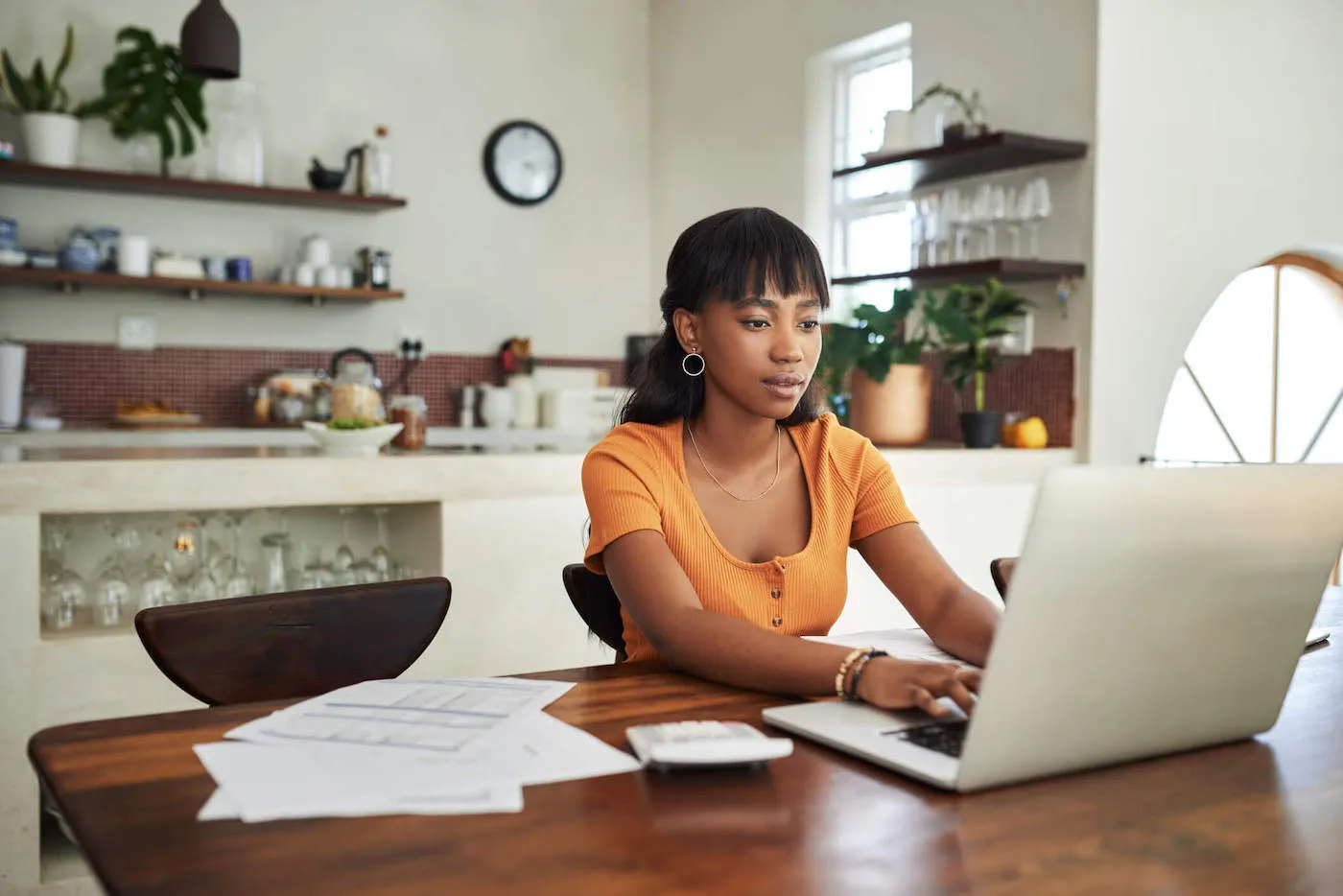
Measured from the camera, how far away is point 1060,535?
0.81m

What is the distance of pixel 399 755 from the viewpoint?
0.93m

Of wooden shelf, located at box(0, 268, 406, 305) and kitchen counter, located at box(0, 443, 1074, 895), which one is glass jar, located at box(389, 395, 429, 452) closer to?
kitchen counter, located at box(0, 443, 1074, 895)

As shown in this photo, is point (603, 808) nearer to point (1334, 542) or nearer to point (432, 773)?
point (432, 773)

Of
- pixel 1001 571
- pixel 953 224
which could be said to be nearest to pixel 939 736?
pixel 1001 571

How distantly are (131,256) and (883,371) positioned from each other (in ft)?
10.2

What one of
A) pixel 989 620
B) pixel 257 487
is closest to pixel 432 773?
pixel 989 620

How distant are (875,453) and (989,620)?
38cm

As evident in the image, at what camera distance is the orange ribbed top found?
150 cm

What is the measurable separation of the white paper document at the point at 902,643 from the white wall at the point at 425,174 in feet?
14.5

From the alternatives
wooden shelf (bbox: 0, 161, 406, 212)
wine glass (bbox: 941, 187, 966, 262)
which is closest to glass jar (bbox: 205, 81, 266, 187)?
wooden shelf (bbox: 0, 161, 406, 212)

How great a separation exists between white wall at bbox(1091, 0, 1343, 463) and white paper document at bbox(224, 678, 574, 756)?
2.97m

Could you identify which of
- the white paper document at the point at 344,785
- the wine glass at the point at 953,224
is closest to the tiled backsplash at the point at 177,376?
the wine glass at the point at 953,224

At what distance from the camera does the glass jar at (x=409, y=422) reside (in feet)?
10.2

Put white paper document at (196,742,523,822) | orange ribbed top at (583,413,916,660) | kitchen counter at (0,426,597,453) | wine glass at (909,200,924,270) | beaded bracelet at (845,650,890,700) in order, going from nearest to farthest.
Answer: white paper document at (196,742,523,822) < beaded bracelet at (845,650,890,700) < orange ribbed top at (583,413,916,660) < wine glass at (909,200,924,270) < kitchen counter at (0,426,597,453)
